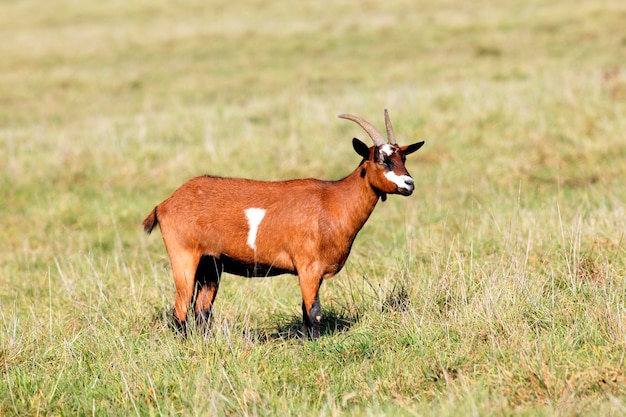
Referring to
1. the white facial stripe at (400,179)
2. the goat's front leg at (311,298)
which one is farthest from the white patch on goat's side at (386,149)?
the goat's front leg at (311,298)

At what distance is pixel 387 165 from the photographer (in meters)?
6.39

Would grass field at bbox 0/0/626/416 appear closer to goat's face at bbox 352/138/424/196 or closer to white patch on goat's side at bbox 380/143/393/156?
goat's face at bbox 352/138/424/196

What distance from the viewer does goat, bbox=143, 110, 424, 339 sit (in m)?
6.66

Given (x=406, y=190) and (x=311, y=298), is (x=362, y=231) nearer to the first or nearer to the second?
(x=311, y=298)

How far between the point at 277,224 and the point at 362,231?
4.70 metres

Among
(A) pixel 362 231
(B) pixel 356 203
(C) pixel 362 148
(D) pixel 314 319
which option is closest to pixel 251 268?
(D) pixel 314 319

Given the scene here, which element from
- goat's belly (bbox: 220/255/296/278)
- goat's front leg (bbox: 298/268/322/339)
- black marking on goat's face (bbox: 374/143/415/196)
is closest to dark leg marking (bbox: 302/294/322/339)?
goat's front leg (bbox: 298/268/322/339)

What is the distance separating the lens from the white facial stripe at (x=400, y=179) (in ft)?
20.5

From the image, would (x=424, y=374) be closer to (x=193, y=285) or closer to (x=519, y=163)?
(x=193, y=285)

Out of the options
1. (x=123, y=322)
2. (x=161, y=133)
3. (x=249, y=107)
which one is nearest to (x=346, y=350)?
(x=123, y=322)

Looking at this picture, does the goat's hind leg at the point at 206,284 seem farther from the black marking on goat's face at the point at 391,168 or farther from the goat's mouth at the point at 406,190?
the goat's mouth at the point at 406,190

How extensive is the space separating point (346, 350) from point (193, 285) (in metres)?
1.44

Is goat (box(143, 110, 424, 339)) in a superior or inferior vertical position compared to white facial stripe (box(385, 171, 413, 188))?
inferior

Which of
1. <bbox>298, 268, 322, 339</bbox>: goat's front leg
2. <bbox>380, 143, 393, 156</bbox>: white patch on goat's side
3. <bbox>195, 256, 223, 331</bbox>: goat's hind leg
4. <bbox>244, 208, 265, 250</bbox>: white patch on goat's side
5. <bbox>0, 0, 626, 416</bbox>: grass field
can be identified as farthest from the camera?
<bbox>195, 256, 223, 331</bbox>: goat's hind leg
